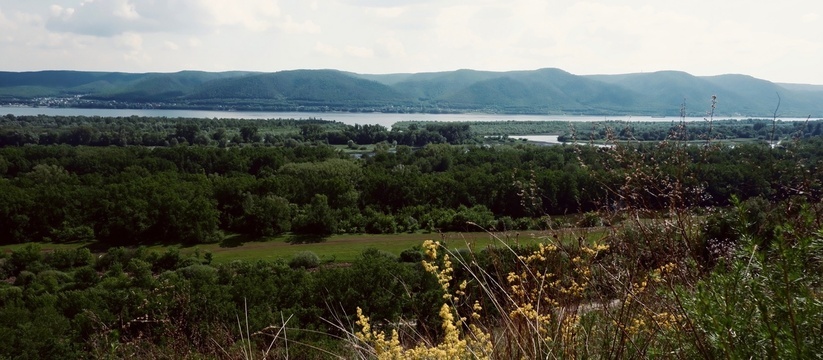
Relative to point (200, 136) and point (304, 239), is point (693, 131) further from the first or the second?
point (200, 136)

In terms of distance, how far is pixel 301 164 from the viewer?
48.8 metres

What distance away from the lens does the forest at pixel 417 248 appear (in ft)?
8.69

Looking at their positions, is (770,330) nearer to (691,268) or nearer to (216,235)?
(691,268)

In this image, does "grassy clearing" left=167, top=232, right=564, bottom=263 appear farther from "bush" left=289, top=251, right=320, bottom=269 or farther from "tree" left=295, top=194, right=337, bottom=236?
"bush" left=289, top=251, right=320, bottom=269

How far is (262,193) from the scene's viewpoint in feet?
130

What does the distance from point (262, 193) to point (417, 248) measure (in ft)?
52.4

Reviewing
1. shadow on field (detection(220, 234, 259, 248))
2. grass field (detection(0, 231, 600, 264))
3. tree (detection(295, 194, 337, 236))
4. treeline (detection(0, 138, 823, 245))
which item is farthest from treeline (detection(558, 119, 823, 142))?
shadow on field (detection(220, 234, 259, 248))

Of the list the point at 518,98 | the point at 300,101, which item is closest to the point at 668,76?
the point at 518,98

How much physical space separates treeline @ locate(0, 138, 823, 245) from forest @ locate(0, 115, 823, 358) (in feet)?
0.54

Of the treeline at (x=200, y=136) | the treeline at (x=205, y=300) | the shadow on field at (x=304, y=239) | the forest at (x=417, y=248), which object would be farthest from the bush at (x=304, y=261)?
the treeline at (x=200, y=136)

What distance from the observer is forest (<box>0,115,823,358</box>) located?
8.69ft

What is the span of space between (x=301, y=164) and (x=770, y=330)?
48371 millimetres

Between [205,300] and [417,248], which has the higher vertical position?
[205,300]

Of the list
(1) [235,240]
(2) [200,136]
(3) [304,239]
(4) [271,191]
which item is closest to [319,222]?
(3) [304,239]
